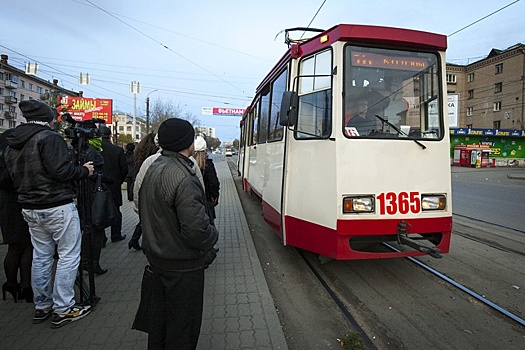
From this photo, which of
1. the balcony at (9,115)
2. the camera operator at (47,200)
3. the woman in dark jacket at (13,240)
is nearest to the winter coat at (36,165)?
the camera operator at (47,200)

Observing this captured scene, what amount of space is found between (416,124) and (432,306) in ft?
6.95

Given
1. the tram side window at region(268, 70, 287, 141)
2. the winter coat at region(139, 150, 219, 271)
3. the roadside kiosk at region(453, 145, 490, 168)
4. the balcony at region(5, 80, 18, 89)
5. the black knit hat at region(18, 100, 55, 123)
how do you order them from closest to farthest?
the winter coat at region(139, 150, 219, 271) < the black knit hat at region(18, 100, 55, 123) < the tram side window at region(268, 70, 287, 141) < the roadside kiosk at region(453, 145, 490, 168) < the balcony at region(5, 80, 18, 89)

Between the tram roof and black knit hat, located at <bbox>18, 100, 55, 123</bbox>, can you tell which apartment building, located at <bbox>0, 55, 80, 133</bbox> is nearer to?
black knit hat, located at <bbox>18, 100, 55, 123</bbox>

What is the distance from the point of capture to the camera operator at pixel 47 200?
2.84 meters

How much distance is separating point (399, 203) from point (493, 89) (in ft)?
160

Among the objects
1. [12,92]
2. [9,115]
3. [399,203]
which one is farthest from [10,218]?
[12,92]

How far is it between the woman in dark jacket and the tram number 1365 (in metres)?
3.75

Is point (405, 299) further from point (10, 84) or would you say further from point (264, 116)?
point (10, 84)

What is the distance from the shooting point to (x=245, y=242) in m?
6.02

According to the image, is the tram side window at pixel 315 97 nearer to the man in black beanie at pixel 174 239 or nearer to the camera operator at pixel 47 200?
the man in black beanie at pixel 174 239

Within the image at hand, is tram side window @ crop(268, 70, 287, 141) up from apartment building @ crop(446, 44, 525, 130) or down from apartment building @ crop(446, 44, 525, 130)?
down

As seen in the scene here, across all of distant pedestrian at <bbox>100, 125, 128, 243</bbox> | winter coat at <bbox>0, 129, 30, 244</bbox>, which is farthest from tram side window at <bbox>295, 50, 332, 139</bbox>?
winter coat at <bbox>0, 129, 30, 244</bbox>

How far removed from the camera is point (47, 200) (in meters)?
2.87

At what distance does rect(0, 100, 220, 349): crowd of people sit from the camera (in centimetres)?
211
